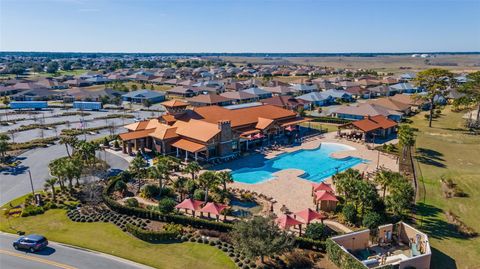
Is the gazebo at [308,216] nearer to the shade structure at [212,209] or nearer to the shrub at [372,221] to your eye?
the shrub at [372,221]

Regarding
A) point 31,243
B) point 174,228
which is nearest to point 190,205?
point 174,228

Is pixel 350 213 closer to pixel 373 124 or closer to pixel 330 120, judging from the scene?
pixel 373 124

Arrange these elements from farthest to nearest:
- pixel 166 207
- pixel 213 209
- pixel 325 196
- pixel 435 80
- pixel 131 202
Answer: pixel 435 80 → pixel 131 202 → pixel 325 196 → pixel 166 207 → pixel 213 209

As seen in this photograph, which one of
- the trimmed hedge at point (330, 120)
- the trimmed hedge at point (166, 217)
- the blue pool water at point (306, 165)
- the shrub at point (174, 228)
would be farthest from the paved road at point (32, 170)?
the trimmed hedge at point (330, 120)

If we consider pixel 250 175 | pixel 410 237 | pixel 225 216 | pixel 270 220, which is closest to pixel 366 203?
pixel 410 237

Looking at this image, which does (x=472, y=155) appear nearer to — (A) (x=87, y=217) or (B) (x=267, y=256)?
(B) (x=267, y=256)

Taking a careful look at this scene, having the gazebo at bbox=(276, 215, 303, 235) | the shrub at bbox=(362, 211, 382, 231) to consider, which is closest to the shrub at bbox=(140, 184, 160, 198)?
the gazebo at bbox=(276, 215, 303, 235)
